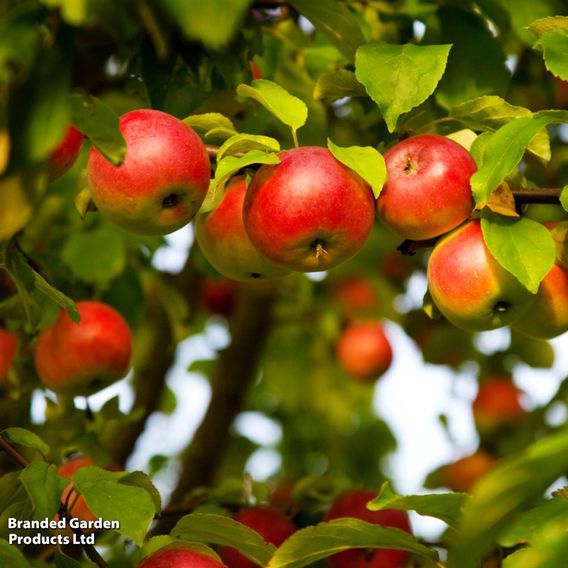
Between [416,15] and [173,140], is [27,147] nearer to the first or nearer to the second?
[173,140]

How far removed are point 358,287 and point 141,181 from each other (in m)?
2.12

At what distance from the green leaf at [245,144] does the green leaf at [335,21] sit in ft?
1.03

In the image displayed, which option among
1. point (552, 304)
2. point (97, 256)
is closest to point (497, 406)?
point (97, 256)

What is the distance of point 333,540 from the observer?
1199 millimetres

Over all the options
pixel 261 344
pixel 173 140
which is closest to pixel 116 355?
pixel 173 140

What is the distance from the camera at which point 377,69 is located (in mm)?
1330

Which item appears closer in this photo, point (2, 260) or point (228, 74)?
point (2, 260)

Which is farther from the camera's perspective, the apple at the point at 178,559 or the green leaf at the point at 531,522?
the apple at the point at 178,559

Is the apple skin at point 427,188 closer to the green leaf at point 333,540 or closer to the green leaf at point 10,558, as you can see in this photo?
the green leaf at point 333,540

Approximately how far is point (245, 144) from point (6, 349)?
97 cm

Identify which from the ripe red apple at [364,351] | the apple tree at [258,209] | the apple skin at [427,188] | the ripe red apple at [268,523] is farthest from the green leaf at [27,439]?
the ripe red apple at [364,351]

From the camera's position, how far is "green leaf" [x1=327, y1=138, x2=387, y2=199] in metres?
1.25

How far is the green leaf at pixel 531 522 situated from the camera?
107cm

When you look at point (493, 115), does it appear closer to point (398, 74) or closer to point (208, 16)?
point (398, 74)
